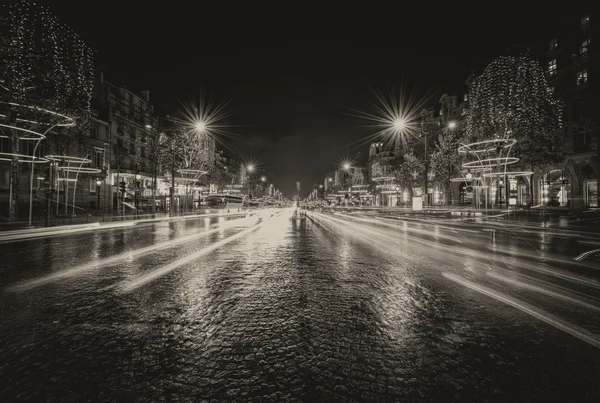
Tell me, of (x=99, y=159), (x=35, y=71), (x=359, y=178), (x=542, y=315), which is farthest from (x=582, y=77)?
(x=359, y=178)

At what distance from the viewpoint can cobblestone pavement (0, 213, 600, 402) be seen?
230 centimetres

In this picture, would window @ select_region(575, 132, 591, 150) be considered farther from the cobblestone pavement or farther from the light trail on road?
the light trail on road

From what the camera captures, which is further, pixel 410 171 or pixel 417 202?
pixel 410 171

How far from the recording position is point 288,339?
3182mm

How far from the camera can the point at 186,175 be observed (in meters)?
43.8

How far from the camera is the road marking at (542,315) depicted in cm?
322

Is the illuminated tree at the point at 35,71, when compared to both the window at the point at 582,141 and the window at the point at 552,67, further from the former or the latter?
the window at the point at 552,67

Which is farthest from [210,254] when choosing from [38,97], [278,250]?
[38,97]

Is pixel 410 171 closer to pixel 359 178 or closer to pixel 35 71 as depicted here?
pixel 359 178

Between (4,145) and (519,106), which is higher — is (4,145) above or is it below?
below

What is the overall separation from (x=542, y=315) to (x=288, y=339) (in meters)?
3.27

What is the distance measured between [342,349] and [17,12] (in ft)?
78.4

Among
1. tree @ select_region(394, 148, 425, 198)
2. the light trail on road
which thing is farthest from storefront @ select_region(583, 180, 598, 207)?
the light trail on road

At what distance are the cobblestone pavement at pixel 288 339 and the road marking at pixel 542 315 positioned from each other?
8 centimetres
